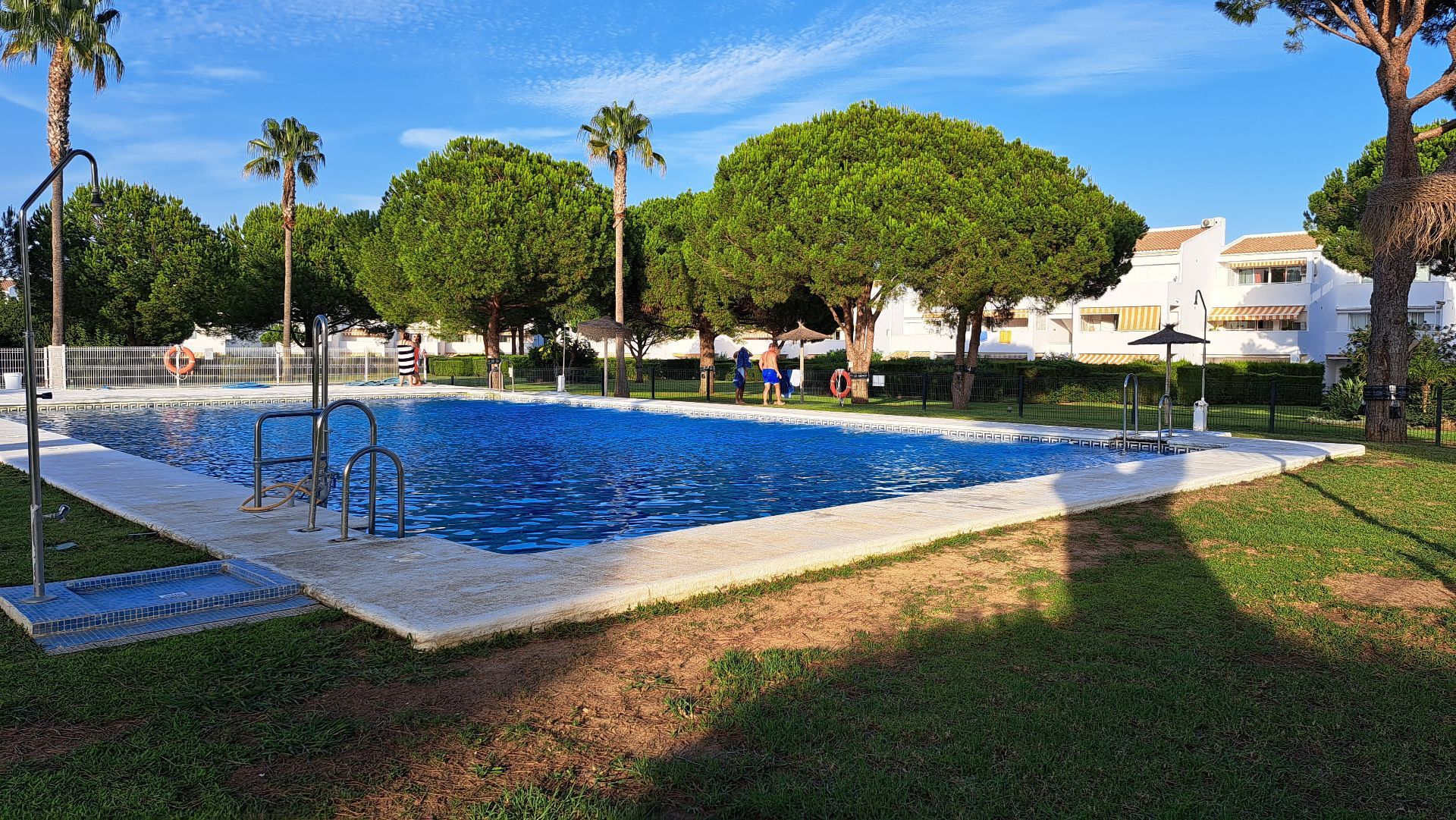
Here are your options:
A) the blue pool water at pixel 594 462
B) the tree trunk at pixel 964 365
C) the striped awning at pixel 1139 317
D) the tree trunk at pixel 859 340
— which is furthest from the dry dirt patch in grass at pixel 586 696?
the striped awning at pixel 1139 317

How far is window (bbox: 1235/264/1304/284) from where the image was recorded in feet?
165

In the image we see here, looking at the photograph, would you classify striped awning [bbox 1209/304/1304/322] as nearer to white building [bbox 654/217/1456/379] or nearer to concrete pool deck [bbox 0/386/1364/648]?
white building [bbox 654/217/1456/379]

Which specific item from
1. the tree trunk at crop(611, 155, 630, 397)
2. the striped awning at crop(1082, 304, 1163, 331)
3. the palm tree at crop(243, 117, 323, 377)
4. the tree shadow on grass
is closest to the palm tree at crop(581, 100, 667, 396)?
the tree trunk at crop(611, 155, 630, 397)

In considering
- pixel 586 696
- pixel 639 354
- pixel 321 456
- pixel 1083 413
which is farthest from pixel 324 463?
pixel 639 354

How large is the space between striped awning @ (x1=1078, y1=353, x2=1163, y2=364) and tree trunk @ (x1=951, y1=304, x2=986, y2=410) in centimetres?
2254

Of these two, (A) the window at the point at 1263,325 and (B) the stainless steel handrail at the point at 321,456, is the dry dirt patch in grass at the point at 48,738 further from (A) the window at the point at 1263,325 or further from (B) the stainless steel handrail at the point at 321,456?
(A) the window at the point at 1263,325

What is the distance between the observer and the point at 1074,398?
30266mm

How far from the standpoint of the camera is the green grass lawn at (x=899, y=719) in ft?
10.8

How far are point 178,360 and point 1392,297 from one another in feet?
112

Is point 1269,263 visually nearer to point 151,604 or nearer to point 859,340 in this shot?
point 859,340

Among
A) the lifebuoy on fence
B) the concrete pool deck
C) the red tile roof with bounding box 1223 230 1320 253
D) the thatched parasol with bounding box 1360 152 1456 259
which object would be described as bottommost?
the concrete pool deck

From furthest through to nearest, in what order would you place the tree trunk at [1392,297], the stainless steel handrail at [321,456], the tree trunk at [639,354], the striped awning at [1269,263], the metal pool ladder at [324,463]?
the striped awning at [1269,263] < the tree trunk at [639,354] < the tree trunk at [1392,297] < the stainless steel handrail at [321,456] < the metal pool ladder at [324,463]

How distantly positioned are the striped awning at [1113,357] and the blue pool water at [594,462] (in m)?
33.1

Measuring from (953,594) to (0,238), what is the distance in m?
48.6
